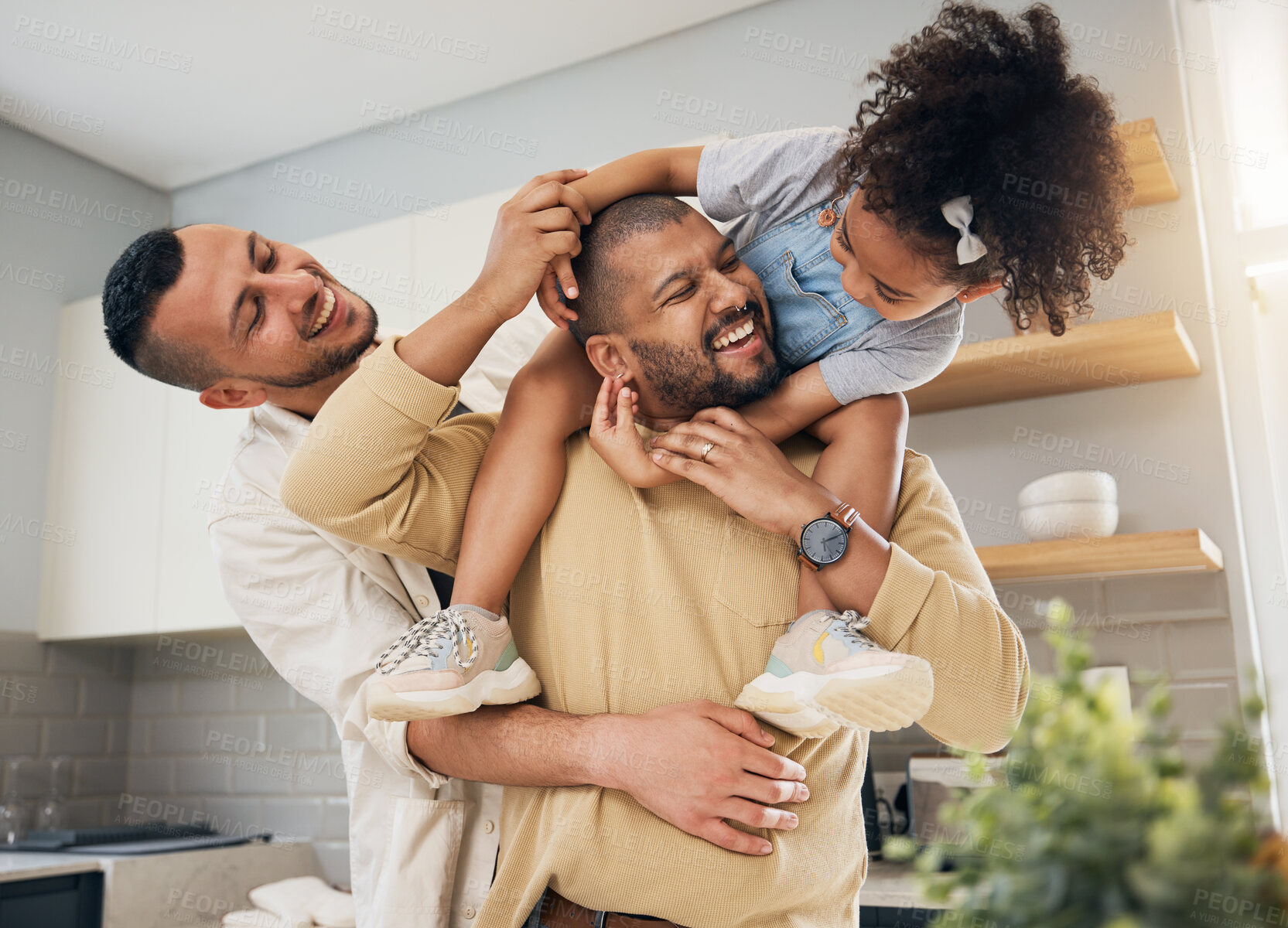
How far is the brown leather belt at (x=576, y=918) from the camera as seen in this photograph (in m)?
1.07

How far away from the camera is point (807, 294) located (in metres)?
1.23

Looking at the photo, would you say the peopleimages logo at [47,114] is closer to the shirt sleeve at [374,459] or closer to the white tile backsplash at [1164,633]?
the shirt sleeve at [374,459]

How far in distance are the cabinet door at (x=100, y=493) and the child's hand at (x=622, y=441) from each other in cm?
232

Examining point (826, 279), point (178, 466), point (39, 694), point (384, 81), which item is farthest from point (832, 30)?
point (39, 694)

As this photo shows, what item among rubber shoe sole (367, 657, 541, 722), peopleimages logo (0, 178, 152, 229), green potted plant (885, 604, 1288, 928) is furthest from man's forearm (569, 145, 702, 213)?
peopleimages logo (0, 178, 152, 229)

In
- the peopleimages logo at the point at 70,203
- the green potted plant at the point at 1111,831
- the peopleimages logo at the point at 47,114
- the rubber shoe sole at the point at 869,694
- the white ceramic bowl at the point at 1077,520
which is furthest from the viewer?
the peopleimages logo at the point at 70,203

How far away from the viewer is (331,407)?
1136mm

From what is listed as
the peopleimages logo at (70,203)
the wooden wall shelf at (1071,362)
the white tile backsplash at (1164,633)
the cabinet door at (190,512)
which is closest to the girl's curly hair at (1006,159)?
the wooden wall shelf at (1071,362)

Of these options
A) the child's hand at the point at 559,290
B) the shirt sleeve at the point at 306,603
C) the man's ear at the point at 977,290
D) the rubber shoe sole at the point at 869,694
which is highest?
the child's hand at the point at 559,290

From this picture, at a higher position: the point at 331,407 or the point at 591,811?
the point at 331,407

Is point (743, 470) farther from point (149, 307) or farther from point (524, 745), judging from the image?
point (149, 307)

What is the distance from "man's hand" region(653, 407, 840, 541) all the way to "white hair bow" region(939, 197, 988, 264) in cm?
29

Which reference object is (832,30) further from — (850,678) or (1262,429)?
(850,678)

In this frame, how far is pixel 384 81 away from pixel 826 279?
250 centimetres
